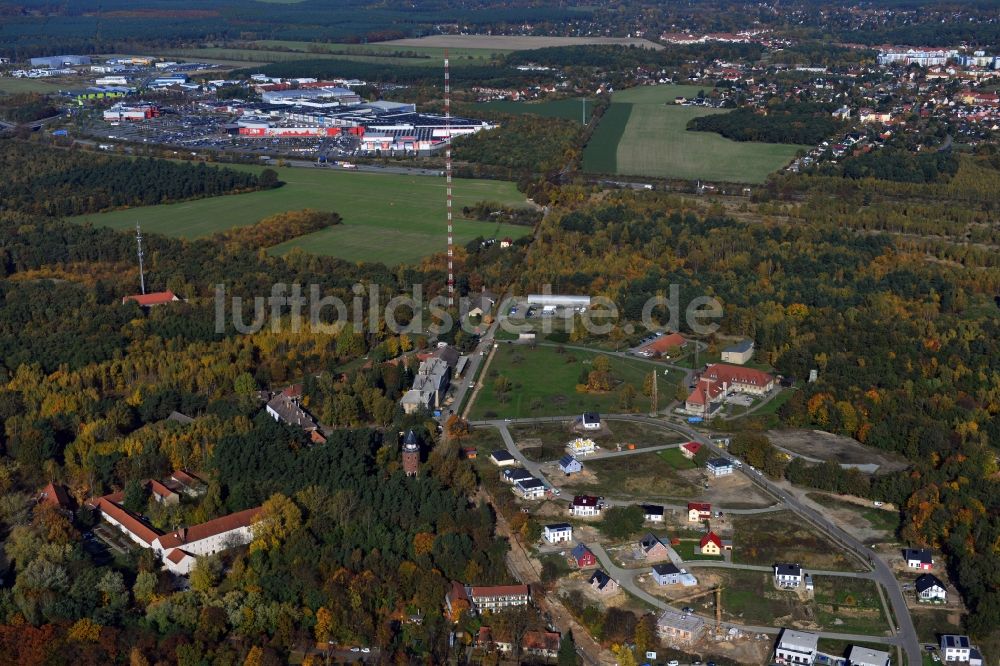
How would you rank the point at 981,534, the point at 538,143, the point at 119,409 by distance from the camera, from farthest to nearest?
the point at 538,143, the point at 119,409, the point at 981,534

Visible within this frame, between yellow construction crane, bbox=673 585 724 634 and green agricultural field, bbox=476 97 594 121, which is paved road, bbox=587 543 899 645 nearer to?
yellow construction crane, bbox=673 585 724 634

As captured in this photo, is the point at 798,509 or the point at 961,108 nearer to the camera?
the point at 798,509

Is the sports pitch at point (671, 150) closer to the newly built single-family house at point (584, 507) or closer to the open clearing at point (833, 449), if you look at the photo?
the open clearing at point (833, 449)

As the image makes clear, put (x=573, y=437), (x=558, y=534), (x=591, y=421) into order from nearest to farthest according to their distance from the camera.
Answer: (x=558, y=534) < (x=573, y=437) < (x=591, y=421)

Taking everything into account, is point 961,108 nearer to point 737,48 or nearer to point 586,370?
point 737,48

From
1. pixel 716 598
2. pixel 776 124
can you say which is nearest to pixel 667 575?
pixel 716 598

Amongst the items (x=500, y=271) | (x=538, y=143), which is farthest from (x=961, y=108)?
(x=500, y=271)

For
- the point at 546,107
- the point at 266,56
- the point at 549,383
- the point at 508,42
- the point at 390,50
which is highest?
the point at 508,42

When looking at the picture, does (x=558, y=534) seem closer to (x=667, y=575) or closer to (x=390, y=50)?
(x=667, y=575)
